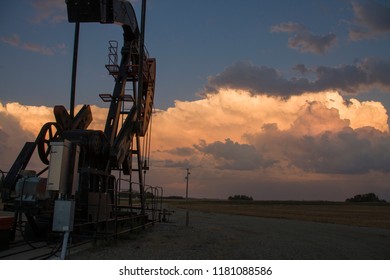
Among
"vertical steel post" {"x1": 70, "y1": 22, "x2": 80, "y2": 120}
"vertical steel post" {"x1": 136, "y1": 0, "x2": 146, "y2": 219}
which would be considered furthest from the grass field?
"vertical steel post" {"x1": 70, "y1": 22, "x2": 80, "y2": 120}

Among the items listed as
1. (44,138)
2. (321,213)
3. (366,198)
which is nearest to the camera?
(44,138)

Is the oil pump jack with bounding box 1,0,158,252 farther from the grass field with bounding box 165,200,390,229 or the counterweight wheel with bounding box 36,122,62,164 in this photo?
the grass field with bounding box 165,200,390,229

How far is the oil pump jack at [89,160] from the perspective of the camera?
280 inches

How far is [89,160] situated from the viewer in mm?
11992

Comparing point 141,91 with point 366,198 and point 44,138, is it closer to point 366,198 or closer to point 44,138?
point 44,138

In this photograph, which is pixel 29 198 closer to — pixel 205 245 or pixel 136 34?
pixel 205 245

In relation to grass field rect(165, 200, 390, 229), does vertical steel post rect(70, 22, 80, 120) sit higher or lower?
higher

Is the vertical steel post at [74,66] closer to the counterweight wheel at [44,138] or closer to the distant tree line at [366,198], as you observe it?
the counterweight wheel at [44,138]

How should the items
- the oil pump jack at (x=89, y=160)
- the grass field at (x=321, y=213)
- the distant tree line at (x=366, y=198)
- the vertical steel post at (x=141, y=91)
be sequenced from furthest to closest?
the distant tree line at (x=366, y=198) → the grass field at (x=321, y=213) → the vertical steel post at (x=141, y=91) → the oil pump jack at (x=89, y=160)

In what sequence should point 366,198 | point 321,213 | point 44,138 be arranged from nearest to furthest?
point 44,138
point 321,213
point 366,198

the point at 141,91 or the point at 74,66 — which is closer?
the point at 74,66

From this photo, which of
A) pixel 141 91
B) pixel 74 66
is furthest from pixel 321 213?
pixel 74 66

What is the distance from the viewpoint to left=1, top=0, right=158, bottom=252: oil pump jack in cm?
712

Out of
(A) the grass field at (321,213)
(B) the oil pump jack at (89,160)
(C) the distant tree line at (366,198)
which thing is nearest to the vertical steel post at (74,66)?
(B) the oil pump jack at (89,160)
